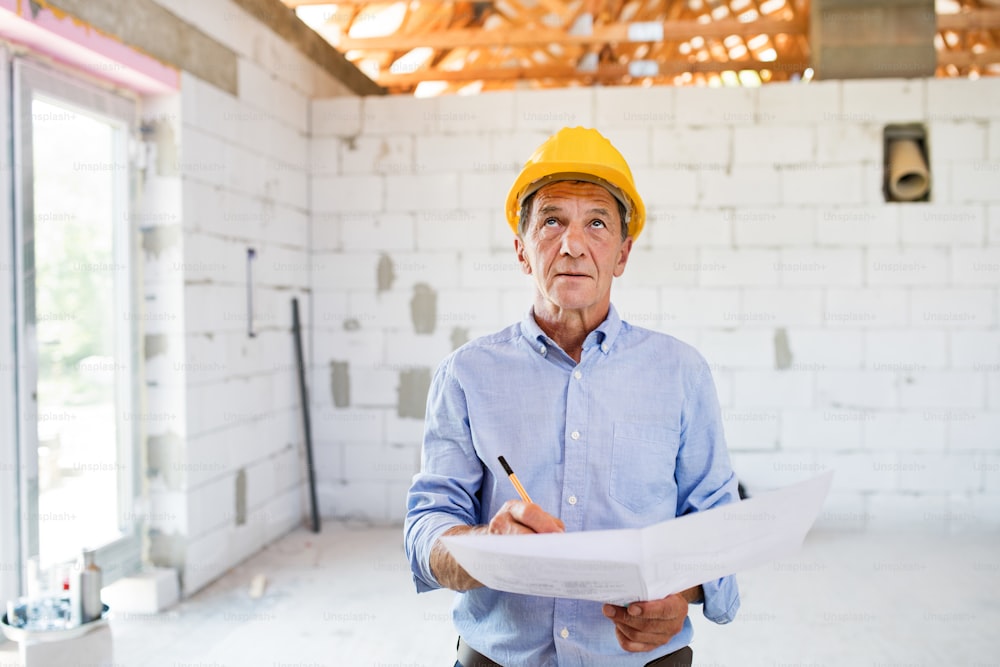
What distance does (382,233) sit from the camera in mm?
4754

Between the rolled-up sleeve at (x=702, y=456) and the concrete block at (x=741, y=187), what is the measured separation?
3386 mm

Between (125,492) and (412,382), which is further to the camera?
(412,382)

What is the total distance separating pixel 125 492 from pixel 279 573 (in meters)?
0.84

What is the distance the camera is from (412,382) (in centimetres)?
475

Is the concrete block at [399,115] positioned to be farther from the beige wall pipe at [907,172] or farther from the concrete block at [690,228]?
the beige wall pipe at [907,172]

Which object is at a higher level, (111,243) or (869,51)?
(869,51)

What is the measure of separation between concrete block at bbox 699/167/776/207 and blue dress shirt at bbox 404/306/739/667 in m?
3.37

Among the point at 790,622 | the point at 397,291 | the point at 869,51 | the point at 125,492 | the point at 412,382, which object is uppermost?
the point at 869,51

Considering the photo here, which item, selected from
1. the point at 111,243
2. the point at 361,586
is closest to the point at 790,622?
the point at 361,586

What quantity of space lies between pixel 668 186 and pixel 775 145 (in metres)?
0.63

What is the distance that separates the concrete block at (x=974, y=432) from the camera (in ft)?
14.7

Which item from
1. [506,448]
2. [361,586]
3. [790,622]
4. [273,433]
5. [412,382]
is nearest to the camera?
[506,448]

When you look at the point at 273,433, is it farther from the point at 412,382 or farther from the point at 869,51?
A: the point at 869,51

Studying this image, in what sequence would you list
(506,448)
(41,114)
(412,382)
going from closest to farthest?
(506,448)
(41,114)
(412,382)
